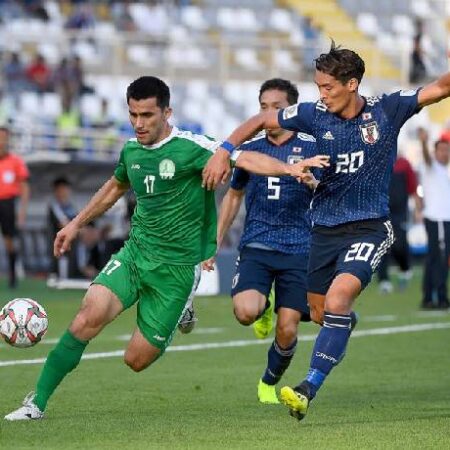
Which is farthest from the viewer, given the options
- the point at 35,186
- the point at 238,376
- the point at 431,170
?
the point at 35,186

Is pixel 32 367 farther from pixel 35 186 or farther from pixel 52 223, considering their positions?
pixel 35 186

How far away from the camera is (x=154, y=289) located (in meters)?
9.63

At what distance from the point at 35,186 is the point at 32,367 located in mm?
15483

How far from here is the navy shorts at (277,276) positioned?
10.9m

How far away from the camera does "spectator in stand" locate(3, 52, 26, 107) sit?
29.2m

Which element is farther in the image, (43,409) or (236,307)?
(236,307)

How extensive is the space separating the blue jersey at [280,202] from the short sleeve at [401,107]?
1361mm

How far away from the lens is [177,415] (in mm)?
9703

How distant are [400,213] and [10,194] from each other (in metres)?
5.88

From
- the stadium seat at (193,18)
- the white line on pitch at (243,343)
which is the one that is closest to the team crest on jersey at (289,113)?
the white line on pitch at (243,343)

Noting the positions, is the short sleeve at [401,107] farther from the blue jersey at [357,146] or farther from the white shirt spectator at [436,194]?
the white shirt spectator at [436,194]

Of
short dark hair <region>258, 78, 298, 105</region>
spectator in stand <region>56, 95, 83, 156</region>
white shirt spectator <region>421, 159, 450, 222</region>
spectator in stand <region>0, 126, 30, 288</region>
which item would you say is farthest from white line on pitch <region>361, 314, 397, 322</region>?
spectator in stand <region>56, 95, 83, 156</region>

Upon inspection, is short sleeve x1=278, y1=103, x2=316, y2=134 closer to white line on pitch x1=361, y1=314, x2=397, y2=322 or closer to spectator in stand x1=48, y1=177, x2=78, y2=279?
white line on pitch x1=361, y1=314, x2=397, y2=322

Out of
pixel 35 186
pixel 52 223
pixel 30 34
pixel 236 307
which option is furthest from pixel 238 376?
pixel 30 34
